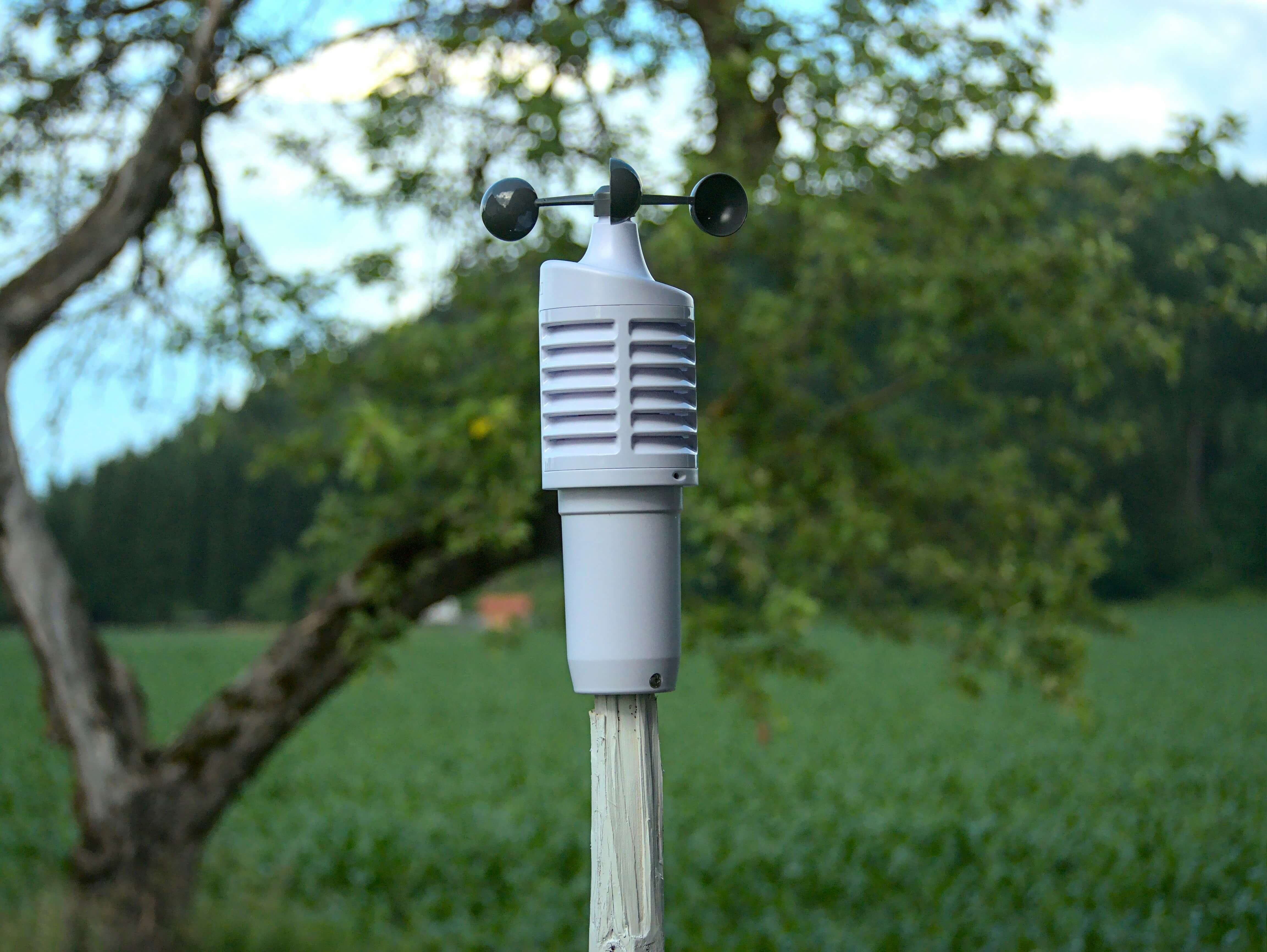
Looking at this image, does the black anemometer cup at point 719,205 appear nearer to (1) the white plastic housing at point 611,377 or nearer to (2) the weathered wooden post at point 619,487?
(2) the weathered wooden post at point 619,487

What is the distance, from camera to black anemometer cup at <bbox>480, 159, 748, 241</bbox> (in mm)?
1986

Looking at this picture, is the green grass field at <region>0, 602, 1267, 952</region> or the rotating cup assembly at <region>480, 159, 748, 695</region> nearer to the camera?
the rotating cup assembly at <region>480, 159, 748, 695</region>

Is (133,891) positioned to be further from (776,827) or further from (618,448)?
(776,827)

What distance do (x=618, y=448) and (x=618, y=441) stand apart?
0.01 metres

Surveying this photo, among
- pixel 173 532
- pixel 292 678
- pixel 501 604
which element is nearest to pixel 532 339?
pixel 292 678

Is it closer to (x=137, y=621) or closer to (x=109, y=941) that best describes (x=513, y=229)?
(x=109, y=941)

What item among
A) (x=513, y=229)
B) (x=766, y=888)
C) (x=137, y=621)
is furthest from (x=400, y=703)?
(x=137, y=621)

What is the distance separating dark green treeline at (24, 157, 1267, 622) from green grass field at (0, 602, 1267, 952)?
6.59 metres

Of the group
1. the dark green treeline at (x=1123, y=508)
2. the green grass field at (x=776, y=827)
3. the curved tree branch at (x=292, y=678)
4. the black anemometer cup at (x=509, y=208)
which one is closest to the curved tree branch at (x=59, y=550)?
the curved tree branch at (x=292, y=678)

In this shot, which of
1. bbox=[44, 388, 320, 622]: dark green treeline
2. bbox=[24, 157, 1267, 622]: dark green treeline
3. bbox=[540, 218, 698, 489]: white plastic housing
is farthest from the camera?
bbox=[44, 388, 320, 622]: dark green treeline

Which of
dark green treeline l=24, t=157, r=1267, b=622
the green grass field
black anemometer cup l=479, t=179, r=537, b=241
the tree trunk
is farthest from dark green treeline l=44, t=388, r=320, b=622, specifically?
black anemometer cup l=479, t=179, r=537, b=241

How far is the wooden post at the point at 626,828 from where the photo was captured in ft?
6.68

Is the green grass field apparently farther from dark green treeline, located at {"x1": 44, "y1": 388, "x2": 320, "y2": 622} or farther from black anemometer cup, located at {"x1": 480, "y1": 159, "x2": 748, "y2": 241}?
dark green treeline, located at {"x1": 44, "y1": 388, "x2": 320, "y2": 622}

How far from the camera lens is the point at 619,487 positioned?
193cm
